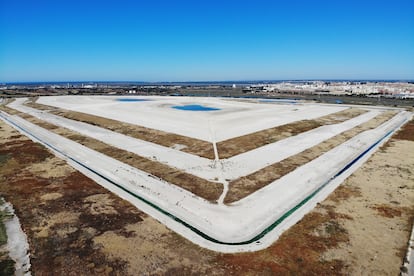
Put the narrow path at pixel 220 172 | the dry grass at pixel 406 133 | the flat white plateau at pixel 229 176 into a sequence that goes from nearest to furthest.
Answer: the flat white plateau at pixel 229 176 < the narrow path at pixel 220 172 < the dry grass at pixel 406 133

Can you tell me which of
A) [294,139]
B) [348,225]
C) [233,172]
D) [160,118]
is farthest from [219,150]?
[160,118]

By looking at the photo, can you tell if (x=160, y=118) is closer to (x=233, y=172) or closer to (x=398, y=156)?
(x=233, y=172)

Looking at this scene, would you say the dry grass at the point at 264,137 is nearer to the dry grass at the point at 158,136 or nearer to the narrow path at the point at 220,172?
the narrow path at the point at 220,172

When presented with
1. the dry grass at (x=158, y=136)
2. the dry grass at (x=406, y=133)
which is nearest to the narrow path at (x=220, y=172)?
the dry grass at (x=158, y=136)

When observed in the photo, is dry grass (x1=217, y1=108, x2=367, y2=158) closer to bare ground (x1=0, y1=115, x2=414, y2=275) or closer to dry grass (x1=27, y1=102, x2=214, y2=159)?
dry grass (x1=27, y1=102, x2=214, y2=159)

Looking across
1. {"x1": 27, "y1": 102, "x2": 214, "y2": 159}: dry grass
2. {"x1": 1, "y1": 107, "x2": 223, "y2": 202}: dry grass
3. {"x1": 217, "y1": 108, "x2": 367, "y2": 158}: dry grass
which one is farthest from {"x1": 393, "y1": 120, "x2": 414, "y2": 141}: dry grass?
{"x1": 1, "y1": 107, "x2": 223, "y2": 202}: dry grass
